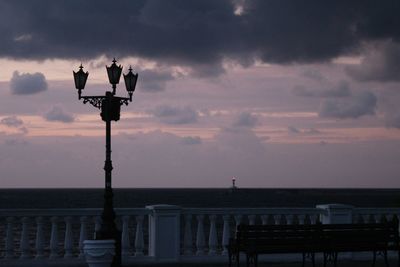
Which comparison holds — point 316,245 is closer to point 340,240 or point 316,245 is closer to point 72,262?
point 340,240

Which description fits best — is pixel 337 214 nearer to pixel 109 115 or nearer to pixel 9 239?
pixel 109 115

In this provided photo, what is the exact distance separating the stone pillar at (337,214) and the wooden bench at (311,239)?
2.65 metres

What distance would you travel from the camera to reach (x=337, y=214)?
1838 cm

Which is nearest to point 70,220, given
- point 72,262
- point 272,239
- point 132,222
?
point 72,262

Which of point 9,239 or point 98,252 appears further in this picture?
point 9,239

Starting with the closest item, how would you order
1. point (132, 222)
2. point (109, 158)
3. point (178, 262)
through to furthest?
point (109, 158) → point (178, 262) → point (132, 222)

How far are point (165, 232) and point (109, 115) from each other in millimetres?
2975

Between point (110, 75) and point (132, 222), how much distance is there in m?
66.0

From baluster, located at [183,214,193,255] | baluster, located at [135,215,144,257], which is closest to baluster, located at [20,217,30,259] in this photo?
baluster, located at [135,215,144,257]

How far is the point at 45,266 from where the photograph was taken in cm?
1669

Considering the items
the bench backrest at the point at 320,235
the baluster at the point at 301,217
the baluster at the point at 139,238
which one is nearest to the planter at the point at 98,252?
the bench backrest at the point at 320,235

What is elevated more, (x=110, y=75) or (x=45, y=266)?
(x=110, y=75)

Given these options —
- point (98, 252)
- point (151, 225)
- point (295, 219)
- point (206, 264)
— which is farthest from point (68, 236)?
point (295, 219)

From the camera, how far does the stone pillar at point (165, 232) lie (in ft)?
56.9
